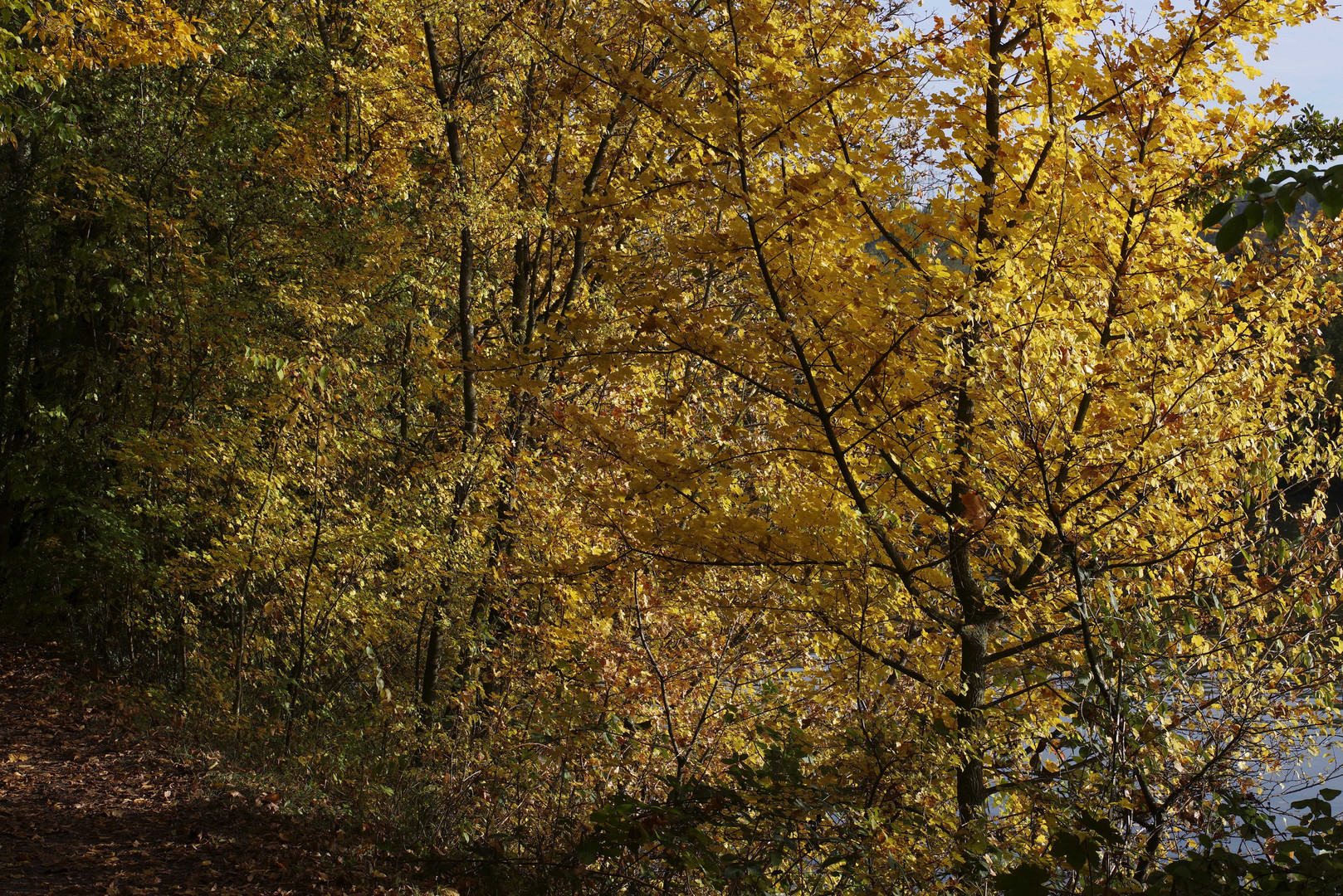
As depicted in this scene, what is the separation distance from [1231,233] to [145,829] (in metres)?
5.99

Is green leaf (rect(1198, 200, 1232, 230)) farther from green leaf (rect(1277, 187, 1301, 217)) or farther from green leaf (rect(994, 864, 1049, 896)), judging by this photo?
green leaf (rect(994, 864, 1049, 896))

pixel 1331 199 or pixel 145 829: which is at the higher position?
pixel 1331 199

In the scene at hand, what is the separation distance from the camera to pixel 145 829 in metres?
5.20

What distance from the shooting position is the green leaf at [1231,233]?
1.75 meters

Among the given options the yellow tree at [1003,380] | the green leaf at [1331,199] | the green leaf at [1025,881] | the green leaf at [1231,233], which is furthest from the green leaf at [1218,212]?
the green leaf at [1025,881]

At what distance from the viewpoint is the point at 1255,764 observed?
4.20 meters

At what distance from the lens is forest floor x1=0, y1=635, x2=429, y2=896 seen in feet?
14.7

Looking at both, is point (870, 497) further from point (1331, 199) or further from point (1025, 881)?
point (1331, 199)

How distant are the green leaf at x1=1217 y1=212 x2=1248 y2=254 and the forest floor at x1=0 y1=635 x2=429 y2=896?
4.39m

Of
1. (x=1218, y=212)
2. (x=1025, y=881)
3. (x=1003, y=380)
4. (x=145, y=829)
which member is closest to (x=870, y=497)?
(x=1003, y=380)

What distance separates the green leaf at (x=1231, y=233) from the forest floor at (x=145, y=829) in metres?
4.39

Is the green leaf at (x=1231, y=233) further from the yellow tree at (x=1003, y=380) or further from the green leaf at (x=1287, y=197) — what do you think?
the yellow tree at (x=1003, y=380)

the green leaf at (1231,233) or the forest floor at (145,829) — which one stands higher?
the green leaf at (1231,233)

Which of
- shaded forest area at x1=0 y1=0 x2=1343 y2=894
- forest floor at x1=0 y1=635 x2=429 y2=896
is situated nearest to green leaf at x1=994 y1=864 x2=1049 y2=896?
shaded forest area at x1=0 y1=0 x2=1343 y2=894
